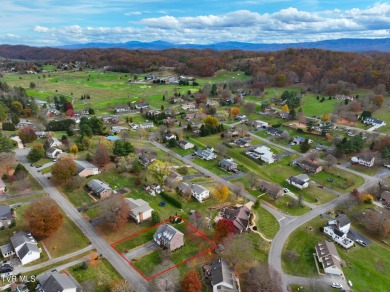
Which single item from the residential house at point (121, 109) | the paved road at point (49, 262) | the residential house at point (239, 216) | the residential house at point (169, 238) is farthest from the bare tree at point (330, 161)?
the residential house at point (121, 109)

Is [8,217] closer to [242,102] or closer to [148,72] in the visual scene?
[242,102]

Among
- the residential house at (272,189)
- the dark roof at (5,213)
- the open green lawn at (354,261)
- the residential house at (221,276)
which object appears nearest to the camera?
the residential house at (221,276)

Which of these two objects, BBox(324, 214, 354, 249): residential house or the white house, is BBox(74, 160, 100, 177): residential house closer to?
BBox(324, 214, 354, 249): residential house

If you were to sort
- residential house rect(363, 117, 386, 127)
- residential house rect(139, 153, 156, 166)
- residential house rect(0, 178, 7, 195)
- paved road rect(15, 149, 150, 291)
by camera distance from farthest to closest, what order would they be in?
residential house rect(363, 117, 386, 127) < residential house rect(139, 153, 156, 166) < residential house rect(0, 178, 7, 195) < paved road rect(15, 149, 150, 291)

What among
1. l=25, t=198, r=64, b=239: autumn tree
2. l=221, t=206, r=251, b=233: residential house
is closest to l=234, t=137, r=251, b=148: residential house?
l=221, t=206, r=251, b=233: residential house

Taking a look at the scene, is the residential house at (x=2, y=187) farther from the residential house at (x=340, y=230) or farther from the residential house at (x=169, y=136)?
the residential house at (x=340, y=230)

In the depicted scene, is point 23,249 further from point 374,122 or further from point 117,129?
point 374,122

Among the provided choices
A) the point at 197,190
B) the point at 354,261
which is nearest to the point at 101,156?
the point at 197,190
